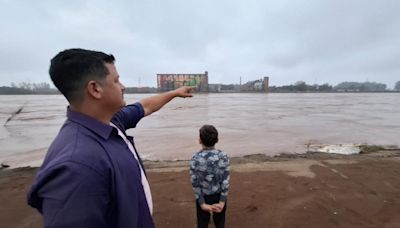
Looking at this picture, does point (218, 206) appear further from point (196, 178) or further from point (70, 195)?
point (70, 195)

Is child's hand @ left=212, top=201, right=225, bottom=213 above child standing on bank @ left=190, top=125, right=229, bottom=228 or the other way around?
the other way around

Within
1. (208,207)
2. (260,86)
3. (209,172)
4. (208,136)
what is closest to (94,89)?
(208,136)

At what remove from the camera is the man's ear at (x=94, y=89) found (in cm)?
138

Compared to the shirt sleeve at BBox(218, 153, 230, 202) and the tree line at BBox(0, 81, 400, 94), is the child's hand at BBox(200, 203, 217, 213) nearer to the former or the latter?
the shirt sleeve at BBox(218, 153, 230, 202)

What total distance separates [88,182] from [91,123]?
297 millimetres

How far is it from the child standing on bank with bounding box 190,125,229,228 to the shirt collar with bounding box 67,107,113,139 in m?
1.93

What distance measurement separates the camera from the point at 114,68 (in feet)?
5.10

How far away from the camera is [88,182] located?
114 centimetres

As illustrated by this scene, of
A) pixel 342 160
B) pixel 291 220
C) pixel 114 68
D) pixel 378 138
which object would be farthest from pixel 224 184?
pixel 378 138

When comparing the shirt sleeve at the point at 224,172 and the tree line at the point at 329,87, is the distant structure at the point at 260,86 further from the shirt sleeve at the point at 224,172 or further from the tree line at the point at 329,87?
the shirt sleeve at the point at 224,172

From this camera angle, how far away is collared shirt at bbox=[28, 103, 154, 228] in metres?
1.11

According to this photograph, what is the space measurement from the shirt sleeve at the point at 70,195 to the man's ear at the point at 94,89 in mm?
374

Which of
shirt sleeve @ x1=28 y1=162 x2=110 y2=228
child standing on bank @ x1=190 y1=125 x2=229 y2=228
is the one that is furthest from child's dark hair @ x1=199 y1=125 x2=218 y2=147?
shirt sleeve @ x1=28 y1=162 x2=110 y2=228

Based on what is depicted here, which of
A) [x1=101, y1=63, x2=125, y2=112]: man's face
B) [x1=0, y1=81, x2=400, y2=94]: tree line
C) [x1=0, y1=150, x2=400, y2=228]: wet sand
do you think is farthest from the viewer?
[x1=0, y1=81, x2=400, y2=94]: tree line
